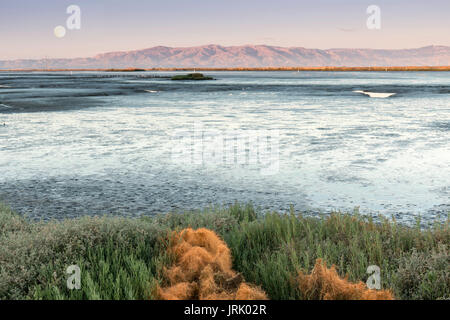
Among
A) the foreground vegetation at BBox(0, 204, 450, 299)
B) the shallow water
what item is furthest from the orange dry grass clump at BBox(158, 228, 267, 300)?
the shallow water

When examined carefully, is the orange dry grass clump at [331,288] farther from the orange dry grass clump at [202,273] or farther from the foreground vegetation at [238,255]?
the orange dry grass clump at [202,273]

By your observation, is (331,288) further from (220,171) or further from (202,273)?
(220,171)

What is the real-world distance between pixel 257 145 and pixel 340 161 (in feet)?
11.5

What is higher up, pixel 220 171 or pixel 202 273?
pixel 220 171

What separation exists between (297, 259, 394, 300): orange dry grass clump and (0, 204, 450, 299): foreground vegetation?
11 centimetres

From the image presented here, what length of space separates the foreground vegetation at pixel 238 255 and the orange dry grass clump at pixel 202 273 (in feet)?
0.53

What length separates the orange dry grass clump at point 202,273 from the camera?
4.67 meters

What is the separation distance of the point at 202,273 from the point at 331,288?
1.37m

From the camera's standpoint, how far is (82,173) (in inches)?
443

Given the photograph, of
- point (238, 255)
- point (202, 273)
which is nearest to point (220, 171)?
point (238, 255)

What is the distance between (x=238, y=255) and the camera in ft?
19.7

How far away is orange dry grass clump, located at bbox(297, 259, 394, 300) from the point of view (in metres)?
4.60
